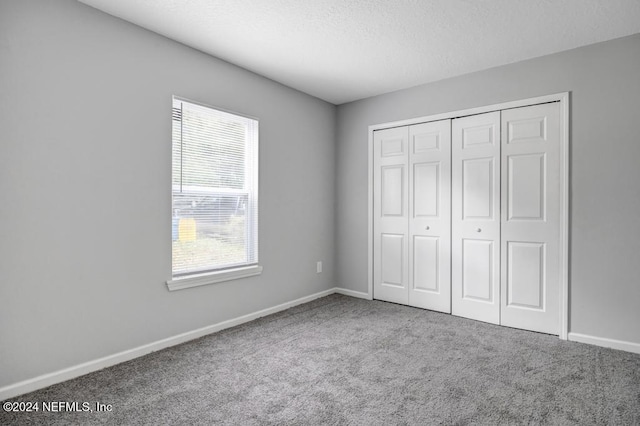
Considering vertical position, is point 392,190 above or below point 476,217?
above

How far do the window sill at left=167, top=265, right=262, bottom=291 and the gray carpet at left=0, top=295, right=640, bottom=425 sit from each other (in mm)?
474

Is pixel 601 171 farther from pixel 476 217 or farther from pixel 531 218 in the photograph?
pixel 476 217

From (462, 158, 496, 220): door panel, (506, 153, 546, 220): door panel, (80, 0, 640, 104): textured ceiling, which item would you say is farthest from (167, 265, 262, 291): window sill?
(506, 153, 546, 220): door panel

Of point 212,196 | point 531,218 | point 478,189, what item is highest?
point 478,189

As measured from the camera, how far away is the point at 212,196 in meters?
3.27

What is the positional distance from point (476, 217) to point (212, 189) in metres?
2.59

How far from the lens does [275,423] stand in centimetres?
188

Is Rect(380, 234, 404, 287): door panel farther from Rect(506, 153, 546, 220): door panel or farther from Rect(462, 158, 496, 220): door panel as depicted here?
→ Rect(506, 153, 546, 220): door panel

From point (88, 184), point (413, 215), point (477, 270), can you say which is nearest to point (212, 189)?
point (88, 184)

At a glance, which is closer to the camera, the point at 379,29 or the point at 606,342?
the point at 379,29

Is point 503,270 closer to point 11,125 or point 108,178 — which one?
point 108,178

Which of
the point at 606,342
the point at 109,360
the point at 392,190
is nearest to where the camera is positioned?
the point at 109,360

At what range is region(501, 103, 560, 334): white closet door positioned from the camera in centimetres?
317

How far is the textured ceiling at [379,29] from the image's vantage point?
2.43 meters
